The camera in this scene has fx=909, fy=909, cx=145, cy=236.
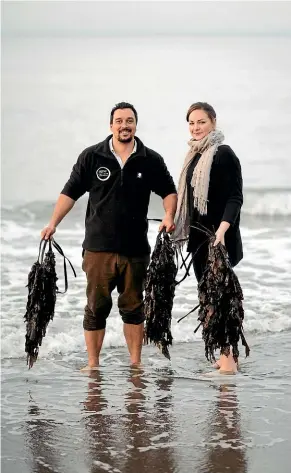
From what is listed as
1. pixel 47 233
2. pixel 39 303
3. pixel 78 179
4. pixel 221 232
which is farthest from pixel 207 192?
pixel 39 303

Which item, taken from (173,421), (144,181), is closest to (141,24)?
(144,181)

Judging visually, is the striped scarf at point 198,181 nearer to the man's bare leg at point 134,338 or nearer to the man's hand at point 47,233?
the man's bare leg at point 134,338

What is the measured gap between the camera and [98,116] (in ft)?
65.0

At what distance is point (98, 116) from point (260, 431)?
1594 centimetres

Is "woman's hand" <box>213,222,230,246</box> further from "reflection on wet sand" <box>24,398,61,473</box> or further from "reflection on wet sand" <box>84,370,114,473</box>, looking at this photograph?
"reflection on wet sand" <box>24,398,61,473</box>

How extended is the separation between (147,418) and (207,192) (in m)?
1.53

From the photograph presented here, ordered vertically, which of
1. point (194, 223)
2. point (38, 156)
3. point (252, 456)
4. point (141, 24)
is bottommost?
point (252, 456)

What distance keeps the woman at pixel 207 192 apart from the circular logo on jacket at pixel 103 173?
0.46 m

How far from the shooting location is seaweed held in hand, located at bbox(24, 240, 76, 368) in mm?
5602

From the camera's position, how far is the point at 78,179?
5.66 meters

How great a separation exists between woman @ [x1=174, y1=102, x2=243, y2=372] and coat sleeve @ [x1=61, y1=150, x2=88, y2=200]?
23.7 inches

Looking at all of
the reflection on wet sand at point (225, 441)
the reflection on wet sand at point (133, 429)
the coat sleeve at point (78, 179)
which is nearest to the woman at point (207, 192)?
the coat sleeve at point (78, 179)

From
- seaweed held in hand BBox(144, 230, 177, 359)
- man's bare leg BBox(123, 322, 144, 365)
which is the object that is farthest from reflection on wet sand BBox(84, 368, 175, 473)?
man's bare leg BBox(123, 322, 144, 365)

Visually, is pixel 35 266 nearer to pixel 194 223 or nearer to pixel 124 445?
pixel 194 223
